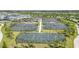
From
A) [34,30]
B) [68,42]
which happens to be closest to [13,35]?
[34,30]

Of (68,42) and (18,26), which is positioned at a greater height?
(18,26)

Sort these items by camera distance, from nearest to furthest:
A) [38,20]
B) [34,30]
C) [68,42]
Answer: [68,42] < [34,30] < [38,20]
